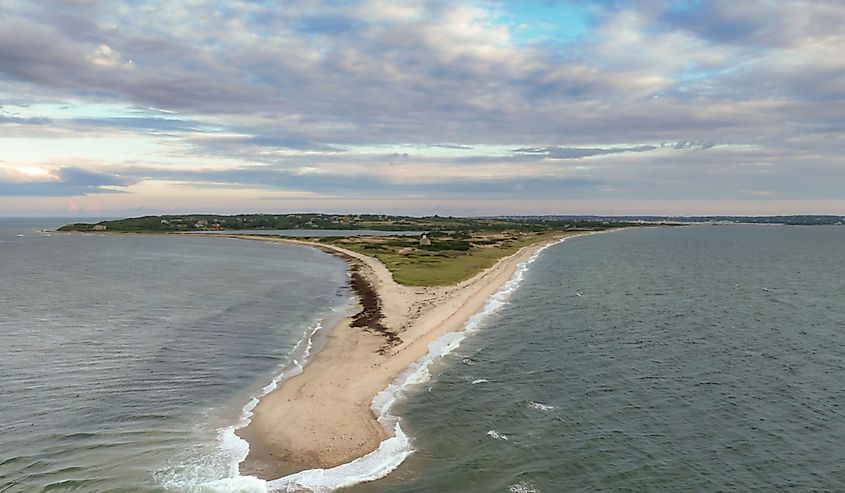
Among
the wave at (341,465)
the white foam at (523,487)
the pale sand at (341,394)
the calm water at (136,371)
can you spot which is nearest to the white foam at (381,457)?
the wave at (341,465)

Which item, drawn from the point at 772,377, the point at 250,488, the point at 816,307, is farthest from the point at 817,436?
the point at 816,307

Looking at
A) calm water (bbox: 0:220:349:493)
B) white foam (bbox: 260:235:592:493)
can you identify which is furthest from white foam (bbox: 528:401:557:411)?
calm water (bbox: 0:220:349:493)

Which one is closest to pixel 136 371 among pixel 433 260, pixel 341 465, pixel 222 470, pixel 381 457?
pixel 222 470

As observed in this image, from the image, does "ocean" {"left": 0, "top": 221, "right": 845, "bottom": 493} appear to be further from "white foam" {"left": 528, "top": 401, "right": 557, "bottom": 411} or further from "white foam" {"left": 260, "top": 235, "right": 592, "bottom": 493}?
"white foam" {"left": 260, "top": 235, "right": 592, "bottom": 493}

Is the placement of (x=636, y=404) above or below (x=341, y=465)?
above

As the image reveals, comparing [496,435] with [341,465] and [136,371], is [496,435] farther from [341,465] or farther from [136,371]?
[136,371]

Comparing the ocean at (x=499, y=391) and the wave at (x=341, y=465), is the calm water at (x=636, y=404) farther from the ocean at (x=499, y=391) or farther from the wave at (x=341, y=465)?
the wave at (x=341, y=465)

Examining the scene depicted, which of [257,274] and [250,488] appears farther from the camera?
[257,274]

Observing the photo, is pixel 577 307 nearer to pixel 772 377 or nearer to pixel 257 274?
pixel 772 377
